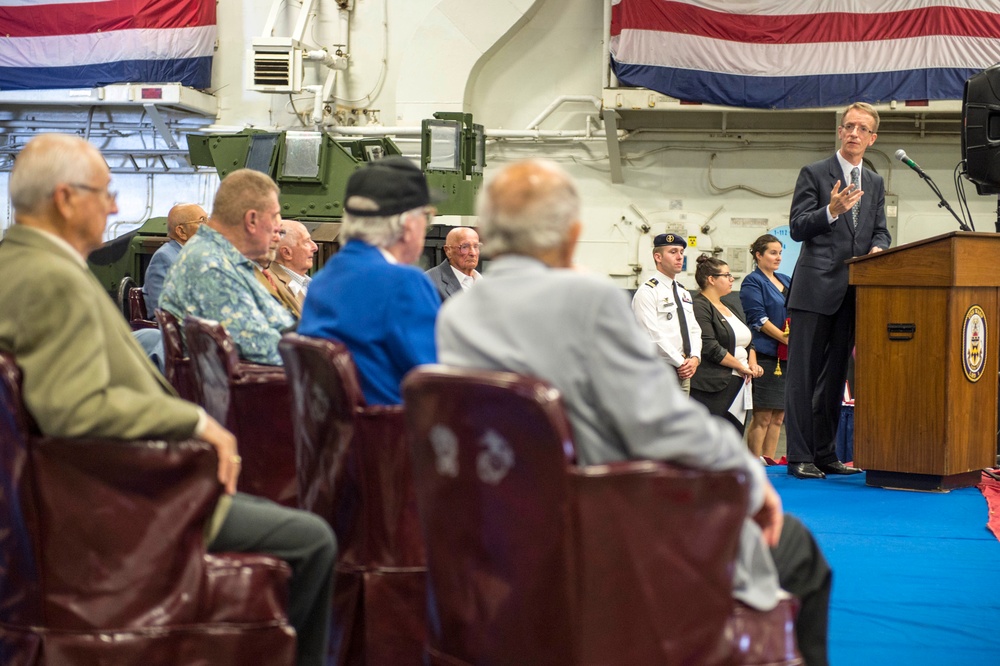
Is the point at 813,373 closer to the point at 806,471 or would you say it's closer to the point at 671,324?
the point at 806,471

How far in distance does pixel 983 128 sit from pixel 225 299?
4188 mm

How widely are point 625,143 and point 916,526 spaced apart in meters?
9.04

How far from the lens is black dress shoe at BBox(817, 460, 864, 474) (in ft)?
18.6

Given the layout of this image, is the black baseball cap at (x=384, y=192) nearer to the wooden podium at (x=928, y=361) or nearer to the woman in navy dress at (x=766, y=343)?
the wooden podium at (x=928, y=361)

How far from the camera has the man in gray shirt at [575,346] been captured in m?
1.54

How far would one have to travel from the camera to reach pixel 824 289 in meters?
5.50

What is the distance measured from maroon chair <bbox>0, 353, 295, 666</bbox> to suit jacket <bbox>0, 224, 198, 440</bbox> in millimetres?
27

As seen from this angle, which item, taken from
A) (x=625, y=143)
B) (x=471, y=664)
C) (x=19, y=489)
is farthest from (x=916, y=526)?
(x=625, y=143)

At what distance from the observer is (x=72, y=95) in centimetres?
1364

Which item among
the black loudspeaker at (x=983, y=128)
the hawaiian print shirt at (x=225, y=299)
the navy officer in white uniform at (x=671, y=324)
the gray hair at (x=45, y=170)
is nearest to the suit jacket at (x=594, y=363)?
the gray hair at (x=45, y=170)

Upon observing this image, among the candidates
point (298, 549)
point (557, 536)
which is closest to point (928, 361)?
point (298, 549)

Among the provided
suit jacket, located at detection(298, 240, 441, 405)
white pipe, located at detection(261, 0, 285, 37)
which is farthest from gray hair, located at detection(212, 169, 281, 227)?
white pipe, located at detection(261, 0, 285, 37)

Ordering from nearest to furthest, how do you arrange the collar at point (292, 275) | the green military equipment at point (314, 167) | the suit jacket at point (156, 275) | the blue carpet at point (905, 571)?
the blue carpet at point (905, 571)
the collar at point (292, 275)
the suit jacket at point (156, 275)
the green military equipment at point (314, 167)

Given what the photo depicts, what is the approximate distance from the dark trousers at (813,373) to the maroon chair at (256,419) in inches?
135
